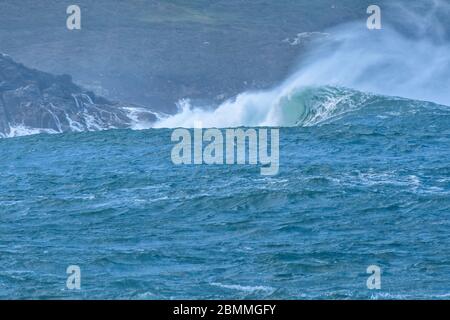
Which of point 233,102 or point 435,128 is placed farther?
point 233,102

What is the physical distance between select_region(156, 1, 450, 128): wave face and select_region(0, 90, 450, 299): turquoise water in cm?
690

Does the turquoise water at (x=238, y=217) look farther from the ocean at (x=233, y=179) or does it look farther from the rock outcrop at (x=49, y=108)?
the rock outcrop at (x=49, y=108)

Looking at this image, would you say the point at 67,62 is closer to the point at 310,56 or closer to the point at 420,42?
the point at 310,56

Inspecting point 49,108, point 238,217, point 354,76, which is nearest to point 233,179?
point 238,217

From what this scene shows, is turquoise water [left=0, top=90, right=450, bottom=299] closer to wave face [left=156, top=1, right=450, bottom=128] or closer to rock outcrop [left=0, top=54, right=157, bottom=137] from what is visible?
wave face [left=156, top=1, right=450, bottom=128]

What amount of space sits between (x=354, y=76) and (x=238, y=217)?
40.1 m

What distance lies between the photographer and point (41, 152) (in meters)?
70.6

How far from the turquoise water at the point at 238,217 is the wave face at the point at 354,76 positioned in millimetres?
6904

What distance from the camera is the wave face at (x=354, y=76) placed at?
261ft

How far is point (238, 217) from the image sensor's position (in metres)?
52.3

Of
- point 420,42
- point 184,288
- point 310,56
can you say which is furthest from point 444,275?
point 420,42

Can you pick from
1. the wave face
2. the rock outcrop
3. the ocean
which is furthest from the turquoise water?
the rock outcrop

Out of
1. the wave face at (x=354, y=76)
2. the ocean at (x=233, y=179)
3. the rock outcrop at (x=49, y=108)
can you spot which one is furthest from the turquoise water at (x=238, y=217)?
the rock outcrop at (x=49, y=108)
